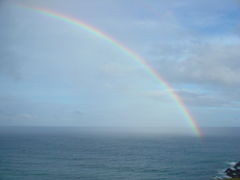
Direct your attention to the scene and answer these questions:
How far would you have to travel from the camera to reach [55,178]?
202ft

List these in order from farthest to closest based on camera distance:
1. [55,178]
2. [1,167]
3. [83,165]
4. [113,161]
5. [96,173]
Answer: [113,161] < [83,165] < [1,167] < [96,173] < [55,178]

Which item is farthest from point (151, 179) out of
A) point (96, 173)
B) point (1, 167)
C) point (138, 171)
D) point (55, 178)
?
point (1, 167)

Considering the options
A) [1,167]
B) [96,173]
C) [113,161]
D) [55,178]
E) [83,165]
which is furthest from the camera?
[113,161]

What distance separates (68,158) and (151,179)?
36.8 m

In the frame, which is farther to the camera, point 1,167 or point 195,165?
point 195,165

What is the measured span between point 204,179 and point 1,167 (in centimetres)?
5235

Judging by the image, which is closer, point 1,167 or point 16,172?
point 16,172

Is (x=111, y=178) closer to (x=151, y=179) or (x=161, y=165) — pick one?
(x=151, y=179)

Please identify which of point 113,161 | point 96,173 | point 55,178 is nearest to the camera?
point 55,178

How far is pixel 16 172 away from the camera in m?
67.1

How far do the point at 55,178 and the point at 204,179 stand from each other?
112ft

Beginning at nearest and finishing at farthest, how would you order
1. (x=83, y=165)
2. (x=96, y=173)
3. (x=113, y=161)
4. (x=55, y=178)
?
(x=55, y=178) → (x=96, y=173) → (x=83, y=165) → (x=113, y=161)

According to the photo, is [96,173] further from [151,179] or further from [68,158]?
[68,158]

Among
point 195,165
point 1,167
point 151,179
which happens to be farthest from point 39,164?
point 195,165
